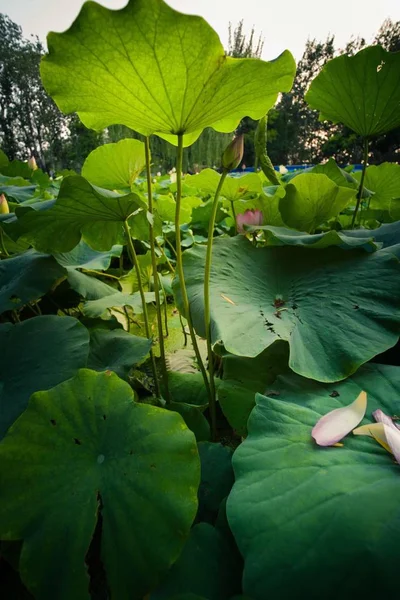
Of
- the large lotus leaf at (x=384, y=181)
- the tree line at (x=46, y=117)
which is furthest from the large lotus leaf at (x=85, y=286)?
the tree line at (x=46, y=117)

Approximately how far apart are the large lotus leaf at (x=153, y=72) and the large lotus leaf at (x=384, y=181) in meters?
0.81

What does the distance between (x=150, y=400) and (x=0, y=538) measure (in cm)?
39

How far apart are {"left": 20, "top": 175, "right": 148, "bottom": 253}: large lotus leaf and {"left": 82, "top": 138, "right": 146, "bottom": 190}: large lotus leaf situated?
0.13m

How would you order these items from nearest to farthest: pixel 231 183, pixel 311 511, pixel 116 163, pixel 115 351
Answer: pixel 311 511 < pixel 115 351 < pixel 116 163 < pixel 231 183

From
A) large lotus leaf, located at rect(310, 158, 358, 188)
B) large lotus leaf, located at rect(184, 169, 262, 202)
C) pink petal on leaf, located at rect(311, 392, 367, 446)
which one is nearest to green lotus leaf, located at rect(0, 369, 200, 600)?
pink petal on leaf, located at rect(311, 392, 367, 446)

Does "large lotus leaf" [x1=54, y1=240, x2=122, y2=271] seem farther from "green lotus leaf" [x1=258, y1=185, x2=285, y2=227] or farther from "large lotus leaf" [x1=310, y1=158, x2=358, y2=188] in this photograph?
"large lotus leaf" [x1=310, y1=158, x2=358, y2=188]

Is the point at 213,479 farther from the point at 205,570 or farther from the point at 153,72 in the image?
the point at 153,72

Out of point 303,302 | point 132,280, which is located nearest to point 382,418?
point 303,302

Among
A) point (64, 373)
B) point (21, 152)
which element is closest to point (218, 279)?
point (64, 373)

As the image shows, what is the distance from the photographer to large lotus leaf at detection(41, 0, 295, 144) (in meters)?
0.39

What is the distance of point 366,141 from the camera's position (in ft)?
2.67

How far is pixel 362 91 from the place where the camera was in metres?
0.68

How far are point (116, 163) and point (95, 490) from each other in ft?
2.24

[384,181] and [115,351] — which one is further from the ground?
[384,181]
